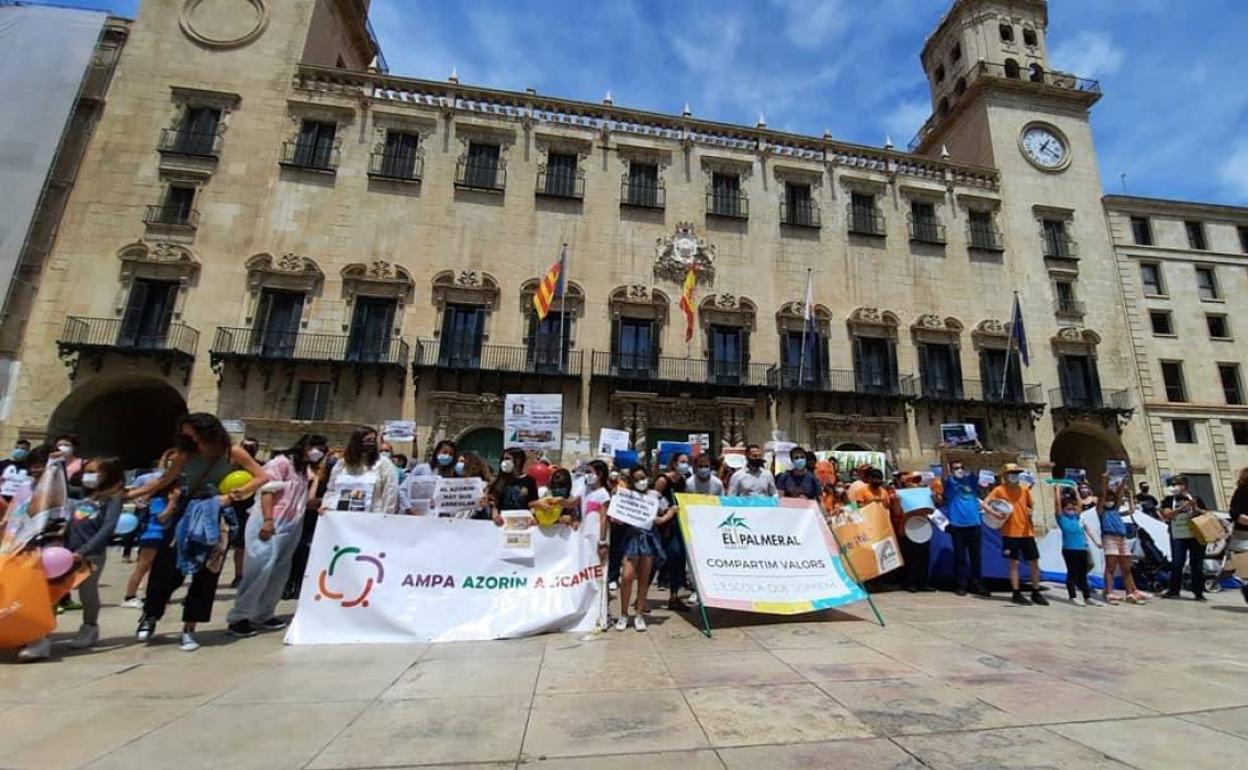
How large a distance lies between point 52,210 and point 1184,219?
145ft

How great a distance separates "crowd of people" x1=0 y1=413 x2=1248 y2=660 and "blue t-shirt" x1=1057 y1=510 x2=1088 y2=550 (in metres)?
0.02

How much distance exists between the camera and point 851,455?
17.1 metres

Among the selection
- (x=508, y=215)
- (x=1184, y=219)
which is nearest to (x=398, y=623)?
(x=508, y=215)

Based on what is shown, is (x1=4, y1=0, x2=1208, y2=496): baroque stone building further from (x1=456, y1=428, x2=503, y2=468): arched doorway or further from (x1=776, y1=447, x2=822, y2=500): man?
(x1=776, y1=447, x2=822, y2=500): man

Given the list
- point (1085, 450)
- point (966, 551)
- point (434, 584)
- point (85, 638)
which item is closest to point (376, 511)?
point (434, 584)

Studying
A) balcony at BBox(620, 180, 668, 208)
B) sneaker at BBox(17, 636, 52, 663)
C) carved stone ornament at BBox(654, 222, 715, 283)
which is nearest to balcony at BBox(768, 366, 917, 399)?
carved stone ornament at BBox(654, 222, 715, 283)

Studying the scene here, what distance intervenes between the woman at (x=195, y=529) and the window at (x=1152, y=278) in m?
32.5

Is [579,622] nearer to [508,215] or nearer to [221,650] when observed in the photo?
[221,650]

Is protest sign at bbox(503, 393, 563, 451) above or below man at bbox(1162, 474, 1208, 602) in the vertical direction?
above

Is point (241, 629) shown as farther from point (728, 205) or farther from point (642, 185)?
point (728, 205)

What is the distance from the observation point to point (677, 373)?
744 inches

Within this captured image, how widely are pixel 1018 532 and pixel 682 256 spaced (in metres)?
14.8

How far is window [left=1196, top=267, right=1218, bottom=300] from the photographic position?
2425 centimetres

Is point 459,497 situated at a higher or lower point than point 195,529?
higher
